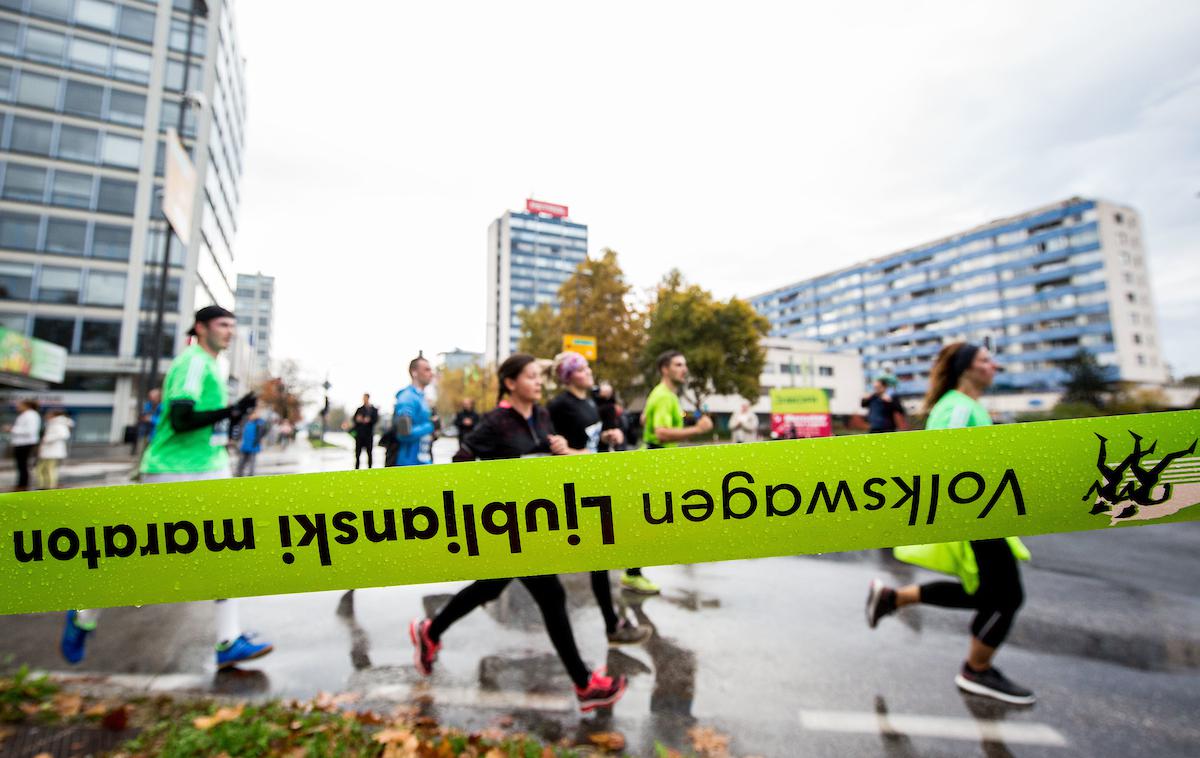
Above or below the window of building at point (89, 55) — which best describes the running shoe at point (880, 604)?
below

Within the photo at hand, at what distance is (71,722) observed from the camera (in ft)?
7.50

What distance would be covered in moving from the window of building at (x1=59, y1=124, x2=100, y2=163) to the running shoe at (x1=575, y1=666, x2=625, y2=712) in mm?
47426

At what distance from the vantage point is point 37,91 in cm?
3341

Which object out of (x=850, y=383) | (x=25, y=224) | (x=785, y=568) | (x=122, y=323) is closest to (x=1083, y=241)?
(x=850, y=383)

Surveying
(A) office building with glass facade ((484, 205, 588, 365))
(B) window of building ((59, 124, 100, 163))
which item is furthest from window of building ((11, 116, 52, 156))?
(A) office building with glass facade ((484, 205, 588, 365))

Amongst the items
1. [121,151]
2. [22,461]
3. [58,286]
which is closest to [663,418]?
[22,461]

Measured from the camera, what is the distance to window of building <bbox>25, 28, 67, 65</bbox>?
3359 centimetres

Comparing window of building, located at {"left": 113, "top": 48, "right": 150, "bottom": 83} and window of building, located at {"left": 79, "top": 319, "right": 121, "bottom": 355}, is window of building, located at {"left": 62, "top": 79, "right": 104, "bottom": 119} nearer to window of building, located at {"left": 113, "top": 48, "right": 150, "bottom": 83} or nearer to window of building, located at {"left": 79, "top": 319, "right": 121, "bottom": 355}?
window of building, located at {"left": 113, "top": 48, "right": 150, "bottom": 83}

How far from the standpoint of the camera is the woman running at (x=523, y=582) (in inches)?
98.6

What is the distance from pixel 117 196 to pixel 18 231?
5369mm

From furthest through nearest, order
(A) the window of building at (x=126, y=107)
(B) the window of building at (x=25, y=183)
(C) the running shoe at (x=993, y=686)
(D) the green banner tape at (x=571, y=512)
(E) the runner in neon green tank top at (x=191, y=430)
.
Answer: (A) the window of building at (x=126, y=107) → (B) the window of building at (x=25, y=183) → (E) the runner in neon green tank top at (x=191, y=430) → (C) the running shoe at (x=993, y=686) → (D) the green banner tape at (x=571, y=512)

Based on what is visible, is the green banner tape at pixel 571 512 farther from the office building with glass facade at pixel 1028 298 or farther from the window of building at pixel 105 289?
the office building with glass facade at pixel 1028 298

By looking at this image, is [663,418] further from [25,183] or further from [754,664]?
[25,183]

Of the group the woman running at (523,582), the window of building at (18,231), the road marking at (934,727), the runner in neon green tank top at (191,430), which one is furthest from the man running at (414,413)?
the window of building at (18,231)
